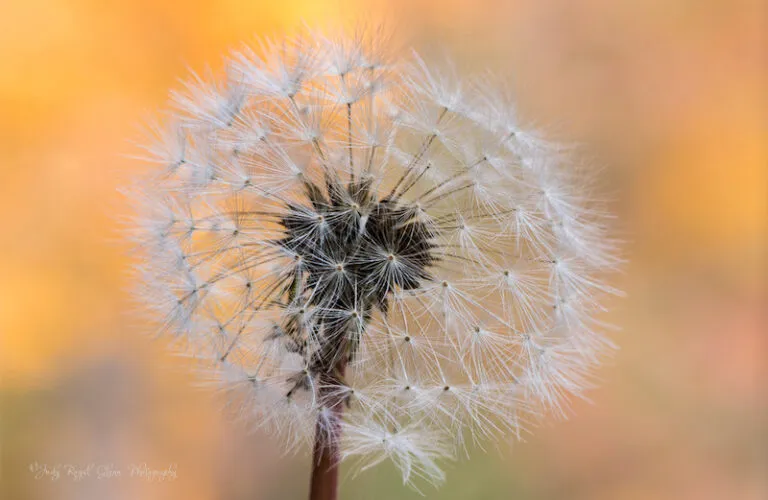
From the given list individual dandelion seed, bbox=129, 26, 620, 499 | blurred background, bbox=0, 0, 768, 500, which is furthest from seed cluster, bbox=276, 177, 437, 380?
blurred background, bbox=0, 0, 768, 500

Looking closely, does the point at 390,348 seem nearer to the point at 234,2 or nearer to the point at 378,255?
the point at 378,255

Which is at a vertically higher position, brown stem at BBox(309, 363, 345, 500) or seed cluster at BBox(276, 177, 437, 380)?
seed cluster at BBox(276, 177, 437, 380)

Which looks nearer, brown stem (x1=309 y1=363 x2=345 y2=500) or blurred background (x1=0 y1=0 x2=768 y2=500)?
brown stem (x1=309 y1=363 x2=345 y2=500)

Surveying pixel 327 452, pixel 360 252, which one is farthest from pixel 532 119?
pixel 327 452

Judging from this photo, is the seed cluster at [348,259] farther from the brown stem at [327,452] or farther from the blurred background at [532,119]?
the blurred background at [532,119]

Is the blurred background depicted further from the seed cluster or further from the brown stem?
the seed cluster

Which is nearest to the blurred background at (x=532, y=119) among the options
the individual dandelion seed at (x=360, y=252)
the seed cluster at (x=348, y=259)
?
the individual dandelion seed at (x=360, y=252)
